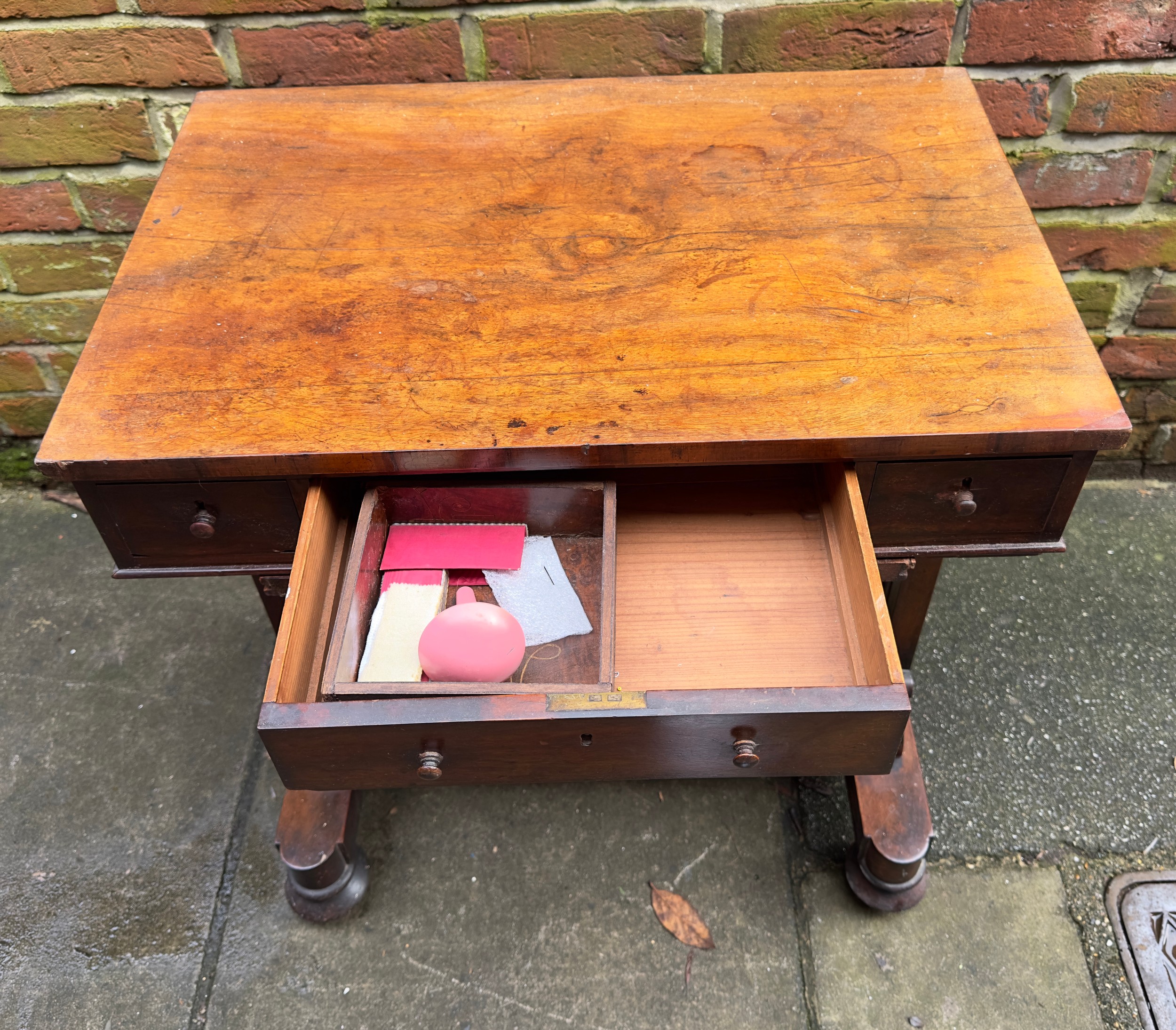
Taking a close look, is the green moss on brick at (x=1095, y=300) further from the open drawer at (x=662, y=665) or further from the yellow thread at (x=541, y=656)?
the yellow thread at (x=541, y=656)

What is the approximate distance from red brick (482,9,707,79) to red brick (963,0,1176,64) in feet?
1.56

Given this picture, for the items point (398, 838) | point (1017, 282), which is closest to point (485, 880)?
point (398, 838)

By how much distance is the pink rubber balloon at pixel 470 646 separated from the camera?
1002mm

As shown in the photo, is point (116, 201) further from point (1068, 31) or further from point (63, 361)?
point (1068, 31)

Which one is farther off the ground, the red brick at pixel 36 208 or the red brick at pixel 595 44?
the red brick at pixel 595 44

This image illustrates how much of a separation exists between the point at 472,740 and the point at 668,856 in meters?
0.73

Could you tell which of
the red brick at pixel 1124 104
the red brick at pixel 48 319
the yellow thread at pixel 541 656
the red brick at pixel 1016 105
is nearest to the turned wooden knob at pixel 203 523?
the yellow thread at pixel 541 656

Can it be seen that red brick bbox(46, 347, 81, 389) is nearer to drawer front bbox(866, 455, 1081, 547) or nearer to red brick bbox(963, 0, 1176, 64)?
drawer front bbox(866, 455, 1081, 547)

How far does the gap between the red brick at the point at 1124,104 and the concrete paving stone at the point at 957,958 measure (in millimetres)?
1282

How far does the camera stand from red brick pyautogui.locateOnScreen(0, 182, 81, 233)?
5.55 ft

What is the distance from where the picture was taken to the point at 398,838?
1.54 m

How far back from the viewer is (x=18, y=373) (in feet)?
6.55

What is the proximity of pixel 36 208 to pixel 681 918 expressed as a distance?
1743 millimetres

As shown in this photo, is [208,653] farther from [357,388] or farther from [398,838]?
[357,388]
